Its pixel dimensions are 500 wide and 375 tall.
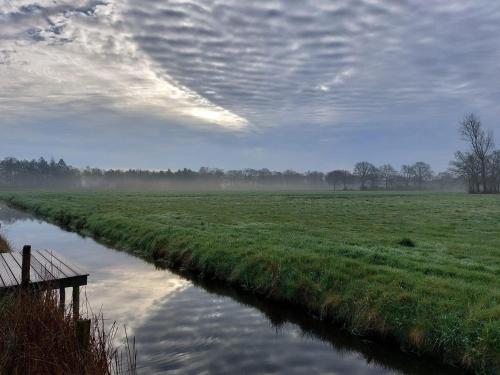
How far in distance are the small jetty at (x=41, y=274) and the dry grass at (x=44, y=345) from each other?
1.09 m

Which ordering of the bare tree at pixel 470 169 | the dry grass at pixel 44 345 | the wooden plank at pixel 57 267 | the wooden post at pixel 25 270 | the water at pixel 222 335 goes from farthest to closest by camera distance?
the bare tree at pixel 470 169
the wooden plank at pixel 57 267
the wooden post at pixel 25 270
the water at pixel 222 335
the dry grass at pixel 44 345

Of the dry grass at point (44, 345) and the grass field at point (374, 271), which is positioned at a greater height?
the dry grass at point (44, 345)

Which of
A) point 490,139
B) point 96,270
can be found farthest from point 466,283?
point 490,139

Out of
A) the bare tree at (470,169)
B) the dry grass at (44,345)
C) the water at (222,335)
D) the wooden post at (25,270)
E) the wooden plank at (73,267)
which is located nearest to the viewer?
the dry grass at (44,345)

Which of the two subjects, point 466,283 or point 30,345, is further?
point 466,283

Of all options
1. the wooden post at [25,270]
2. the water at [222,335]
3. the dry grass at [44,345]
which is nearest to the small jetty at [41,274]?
the wooden post at [25,270]

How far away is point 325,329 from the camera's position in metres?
11.9

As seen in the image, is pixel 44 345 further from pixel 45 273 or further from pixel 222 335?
pixel 222 335

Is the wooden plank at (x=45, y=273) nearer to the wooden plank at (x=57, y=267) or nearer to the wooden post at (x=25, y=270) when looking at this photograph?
the wooden plank at (x=57, y=267)

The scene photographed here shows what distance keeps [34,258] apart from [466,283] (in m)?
14.5

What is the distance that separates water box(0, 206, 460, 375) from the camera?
9.53 metres

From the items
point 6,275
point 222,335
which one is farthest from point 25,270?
point 222,335

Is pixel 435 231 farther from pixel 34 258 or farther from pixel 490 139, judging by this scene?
pixel 490 139

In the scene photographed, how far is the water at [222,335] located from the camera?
9531 millimetres
